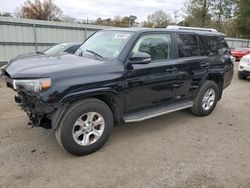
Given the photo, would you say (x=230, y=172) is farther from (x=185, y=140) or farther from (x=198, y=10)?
(x=198, y=10)

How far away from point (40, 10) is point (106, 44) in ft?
135

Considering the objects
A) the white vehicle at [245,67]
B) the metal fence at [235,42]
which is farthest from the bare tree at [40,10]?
the white vehicle at [245,67]

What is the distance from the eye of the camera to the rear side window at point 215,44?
17.0ft

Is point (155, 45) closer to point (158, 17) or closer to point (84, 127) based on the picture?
point (84, 127)

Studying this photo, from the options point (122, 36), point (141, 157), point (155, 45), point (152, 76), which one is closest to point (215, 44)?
point (155, 45)

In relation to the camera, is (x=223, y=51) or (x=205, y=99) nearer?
(x=205, y=99)

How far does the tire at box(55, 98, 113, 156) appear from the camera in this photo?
327 cm

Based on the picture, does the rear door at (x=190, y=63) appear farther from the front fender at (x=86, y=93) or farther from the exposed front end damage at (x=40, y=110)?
Answer: the exposed front end damage at (x=40, y=110)

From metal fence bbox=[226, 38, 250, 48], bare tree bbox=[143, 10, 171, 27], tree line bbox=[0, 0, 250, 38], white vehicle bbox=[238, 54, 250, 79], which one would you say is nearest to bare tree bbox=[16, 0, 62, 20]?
tree line bbox=[0, 0, 250, 38]

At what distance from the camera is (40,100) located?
10.1 ft

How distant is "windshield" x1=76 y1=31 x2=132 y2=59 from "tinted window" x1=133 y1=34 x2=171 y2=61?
249 millimetres

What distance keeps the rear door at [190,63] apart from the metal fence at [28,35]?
8928 millimetres

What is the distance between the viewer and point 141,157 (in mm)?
3547

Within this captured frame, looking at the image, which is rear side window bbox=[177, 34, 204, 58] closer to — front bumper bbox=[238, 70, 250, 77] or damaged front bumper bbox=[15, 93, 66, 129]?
damaged front bumper bbox=[15, 93, 66, 129]
